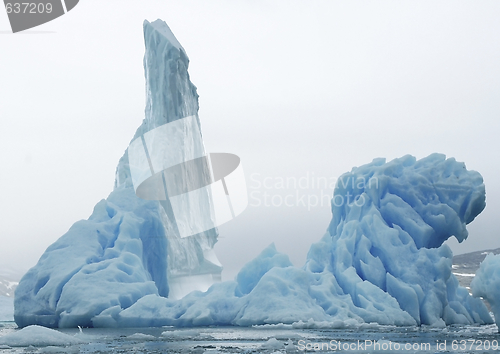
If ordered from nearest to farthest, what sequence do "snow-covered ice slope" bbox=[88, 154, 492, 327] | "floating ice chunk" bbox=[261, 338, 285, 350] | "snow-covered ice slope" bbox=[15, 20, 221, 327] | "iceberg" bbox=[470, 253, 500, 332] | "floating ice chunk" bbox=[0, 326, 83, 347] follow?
"floating ice chunk" bbox=[261, 338, 285, 350] < "floating ice chunk" bbox=[0, 326, 83, 347] < "iceberg" bbox=[470, 253, 500, 332] < "snow-covered ice slope" bbox=[88, 154, 492, 327] < "snow-covered ice slope" bbox=[15, 20, 221, 327]

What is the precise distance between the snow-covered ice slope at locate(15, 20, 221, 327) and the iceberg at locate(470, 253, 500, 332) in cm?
846

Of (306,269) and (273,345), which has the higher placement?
(273,345)

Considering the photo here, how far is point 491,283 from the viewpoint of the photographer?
12.9 meters

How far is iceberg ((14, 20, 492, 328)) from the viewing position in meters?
14.4

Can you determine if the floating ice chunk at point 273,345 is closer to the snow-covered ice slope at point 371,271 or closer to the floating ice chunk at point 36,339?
the floating ice chunk at point 36,339

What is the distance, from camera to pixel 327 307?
48.1ft

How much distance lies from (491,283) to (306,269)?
5.28 meters

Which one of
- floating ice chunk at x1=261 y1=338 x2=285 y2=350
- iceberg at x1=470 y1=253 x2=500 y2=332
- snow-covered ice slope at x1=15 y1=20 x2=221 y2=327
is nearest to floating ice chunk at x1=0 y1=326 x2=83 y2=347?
floating ice chunk at x1=261 y1=338 x2=285 y2=350

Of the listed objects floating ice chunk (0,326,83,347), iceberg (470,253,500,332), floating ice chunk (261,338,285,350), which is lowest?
iceberg (470,253,500,332)

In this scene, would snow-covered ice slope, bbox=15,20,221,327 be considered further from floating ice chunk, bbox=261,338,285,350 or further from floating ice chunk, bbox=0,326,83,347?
floating ice chunk, bbox=261,338,285,350

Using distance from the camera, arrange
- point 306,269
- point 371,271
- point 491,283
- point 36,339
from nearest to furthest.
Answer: point 36,339, point 491,283, point 371,271, point 306,269

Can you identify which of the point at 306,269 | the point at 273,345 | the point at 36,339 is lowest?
the point at 306,269

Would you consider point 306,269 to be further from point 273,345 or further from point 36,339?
point 36,339

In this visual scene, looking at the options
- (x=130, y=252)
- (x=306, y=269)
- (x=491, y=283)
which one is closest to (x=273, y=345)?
(x=491, y=283)
